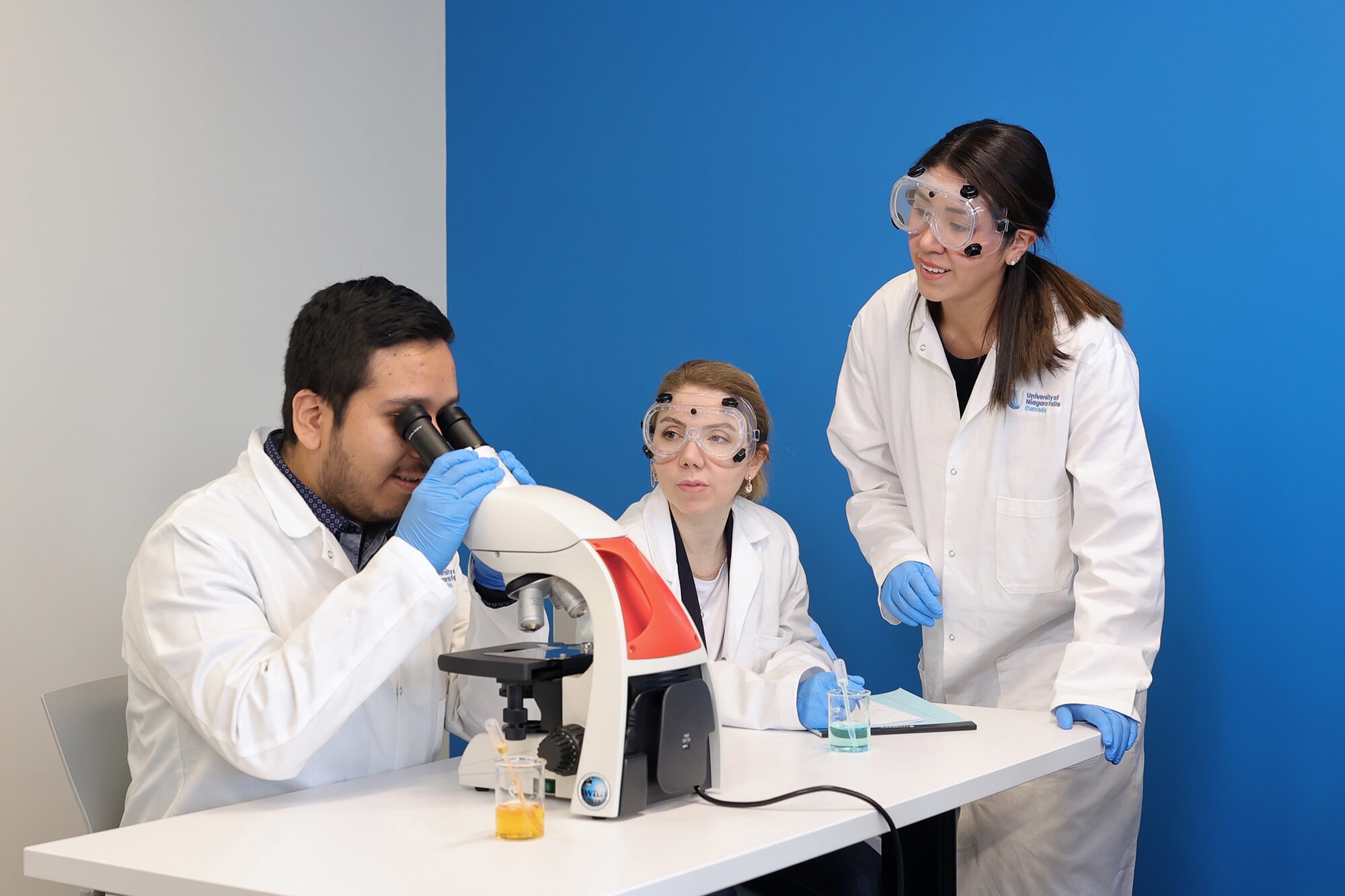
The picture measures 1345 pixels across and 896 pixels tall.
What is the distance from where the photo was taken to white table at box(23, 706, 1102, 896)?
1113 mm

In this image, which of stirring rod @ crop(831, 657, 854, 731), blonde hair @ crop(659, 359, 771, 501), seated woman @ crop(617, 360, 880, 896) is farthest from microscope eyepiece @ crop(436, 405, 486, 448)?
blonde hair @ crop(659, 359, 771, 501)

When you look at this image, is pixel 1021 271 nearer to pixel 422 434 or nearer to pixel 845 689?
pixel 845 689

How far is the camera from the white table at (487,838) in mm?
1113

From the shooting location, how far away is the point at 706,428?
2.38 meters

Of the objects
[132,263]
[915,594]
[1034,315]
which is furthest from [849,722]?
[132,263]

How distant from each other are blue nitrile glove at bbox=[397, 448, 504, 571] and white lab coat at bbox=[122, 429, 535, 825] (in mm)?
37

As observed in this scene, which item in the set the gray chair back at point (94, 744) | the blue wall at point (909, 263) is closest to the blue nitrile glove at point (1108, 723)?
the blue wall at point (909, 263)

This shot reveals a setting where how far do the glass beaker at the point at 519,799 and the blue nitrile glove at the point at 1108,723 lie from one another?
922 millimetres

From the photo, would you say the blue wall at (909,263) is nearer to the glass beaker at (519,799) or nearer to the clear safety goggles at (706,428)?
the clear safety goggles at (706,428)

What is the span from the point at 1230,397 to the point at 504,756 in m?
1.82

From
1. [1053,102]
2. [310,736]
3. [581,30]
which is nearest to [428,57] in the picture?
[581,30]

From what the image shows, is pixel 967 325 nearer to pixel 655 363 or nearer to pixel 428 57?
pixel 655 363

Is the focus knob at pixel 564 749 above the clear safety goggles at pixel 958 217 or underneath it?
underneath

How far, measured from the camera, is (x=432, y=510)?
146cm
